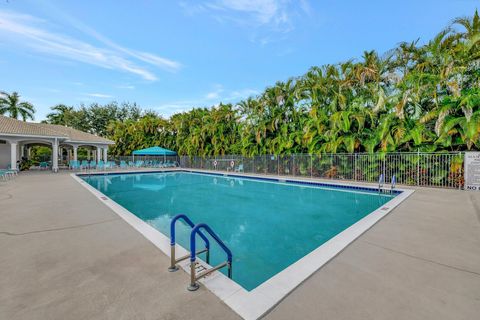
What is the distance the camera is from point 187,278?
103 inches

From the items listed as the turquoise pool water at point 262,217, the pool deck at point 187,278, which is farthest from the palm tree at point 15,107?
the pool deck at point 187,278

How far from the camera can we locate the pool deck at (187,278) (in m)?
2.06

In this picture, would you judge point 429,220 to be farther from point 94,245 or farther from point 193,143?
point 193,143

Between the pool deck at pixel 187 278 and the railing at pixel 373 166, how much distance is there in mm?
→ 6973

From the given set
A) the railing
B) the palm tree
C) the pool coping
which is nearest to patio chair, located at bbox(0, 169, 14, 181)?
the pool coping

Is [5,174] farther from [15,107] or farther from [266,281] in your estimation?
[15,107]

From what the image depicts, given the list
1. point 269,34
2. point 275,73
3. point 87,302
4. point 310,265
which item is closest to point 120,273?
point 87,302

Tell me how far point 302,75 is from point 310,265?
15.0 m

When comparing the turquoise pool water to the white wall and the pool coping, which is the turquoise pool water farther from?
the white wall

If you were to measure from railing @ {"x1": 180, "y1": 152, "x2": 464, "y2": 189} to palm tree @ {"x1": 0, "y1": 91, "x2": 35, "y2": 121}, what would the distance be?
30.9m

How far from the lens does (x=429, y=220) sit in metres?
5.00

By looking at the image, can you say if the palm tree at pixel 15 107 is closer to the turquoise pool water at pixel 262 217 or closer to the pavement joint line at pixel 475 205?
the turquoise pool water at pixel 262 217

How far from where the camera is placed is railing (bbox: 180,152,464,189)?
995 cm

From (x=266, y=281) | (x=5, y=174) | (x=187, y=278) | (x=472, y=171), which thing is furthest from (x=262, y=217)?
(x=5, y=174)
